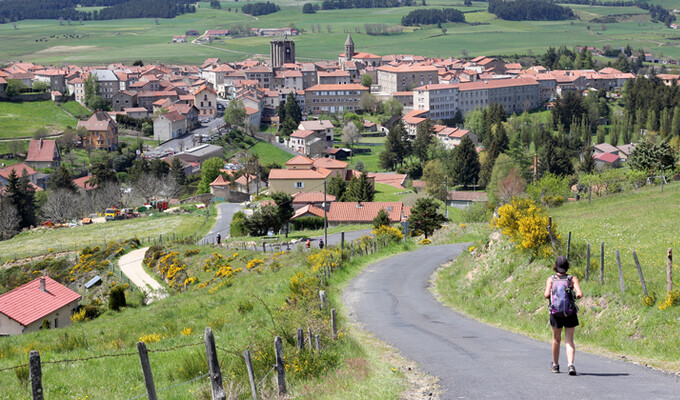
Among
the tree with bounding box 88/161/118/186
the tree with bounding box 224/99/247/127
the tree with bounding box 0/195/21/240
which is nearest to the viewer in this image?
the tree with bounding box 0/195/21/240

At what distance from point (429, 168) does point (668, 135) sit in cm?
3392

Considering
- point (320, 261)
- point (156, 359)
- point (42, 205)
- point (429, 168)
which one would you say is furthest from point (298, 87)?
point (156, 359)

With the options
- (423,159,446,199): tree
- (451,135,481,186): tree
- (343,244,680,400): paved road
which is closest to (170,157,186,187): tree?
(423,159,446,199): tree

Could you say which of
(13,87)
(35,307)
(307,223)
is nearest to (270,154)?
(13,87)

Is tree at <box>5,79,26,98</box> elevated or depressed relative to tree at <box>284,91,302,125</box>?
elevated

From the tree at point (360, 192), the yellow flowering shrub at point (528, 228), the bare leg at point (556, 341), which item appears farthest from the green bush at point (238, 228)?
the bare leg at point (556, 341)

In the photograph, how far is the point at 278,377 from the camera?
1062cm

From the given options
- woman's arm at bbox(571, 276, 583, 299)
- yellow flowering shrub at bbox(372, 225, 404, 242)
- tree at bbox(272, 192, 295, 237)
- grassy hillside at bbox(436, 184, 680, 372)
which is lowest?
tree at bbox(272, 192, 295, 237)

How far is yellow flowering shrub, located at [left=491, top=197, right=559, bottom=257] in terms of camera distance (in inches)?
746

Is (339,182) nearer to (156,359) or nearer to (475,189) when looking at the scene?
(475,189)

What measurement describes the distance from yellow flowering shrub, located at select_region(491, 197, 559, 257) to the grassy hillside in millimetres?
372

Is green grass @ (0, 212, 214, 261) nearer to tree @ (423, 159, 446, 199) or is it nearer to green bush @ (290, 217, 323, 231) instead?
green bush @ (290, 217, 323, 231)

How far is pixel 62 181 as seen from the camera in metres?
89.6

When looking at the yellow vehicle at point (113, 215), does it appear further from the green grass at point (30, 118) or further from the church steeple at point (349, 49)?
the church steeple at point (349, 49)
